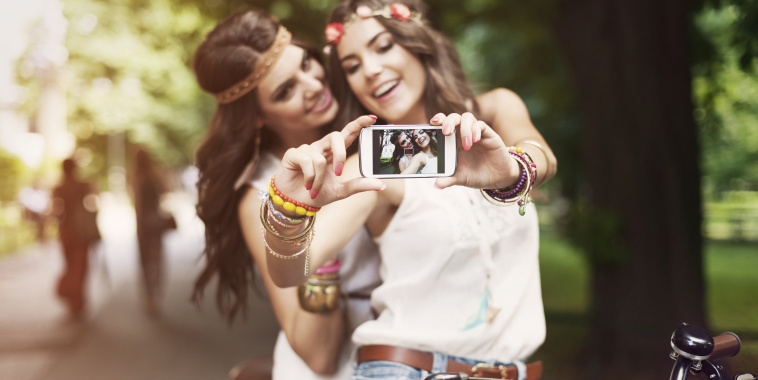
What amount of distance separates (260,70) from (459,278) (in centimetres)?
90

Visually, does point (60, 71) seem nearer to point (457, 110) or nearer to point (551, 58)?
point (551, 58)

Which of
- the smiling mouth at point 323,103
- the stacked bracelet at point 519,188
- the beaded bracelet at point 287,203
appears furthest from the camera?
the smiling mouth at point 323,103

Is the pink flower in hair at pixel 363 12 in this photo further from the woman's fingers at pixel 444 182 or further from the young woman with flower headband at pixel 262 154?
the woman's fingers at pixel 444 182

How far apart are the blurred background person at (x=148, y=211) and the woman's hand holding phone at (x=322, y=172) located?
24.6ft

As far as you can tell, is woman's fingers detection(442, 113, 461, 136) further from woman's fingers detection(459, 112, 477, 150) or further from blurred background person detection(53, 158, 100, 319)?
blurred background person detection(53, 158, 100, 319)

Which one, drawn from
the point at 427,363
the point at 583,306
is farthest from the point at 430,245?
the point at 583,306

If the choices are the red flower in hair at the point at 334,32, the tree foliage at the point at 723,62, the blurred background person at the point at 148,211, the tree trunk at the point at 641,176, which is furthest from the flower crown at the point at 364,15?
the blurred background person at the point at 148,211

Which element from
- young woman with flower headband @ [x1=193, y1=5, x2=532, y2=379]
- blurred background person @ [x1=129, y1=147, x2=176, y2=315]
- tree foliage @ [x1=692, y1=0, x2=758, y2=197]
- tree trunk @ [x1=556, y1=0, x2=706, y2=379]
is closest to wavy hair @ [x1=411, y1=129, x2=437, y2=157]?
young woman with flower headband @ [x1=193, y1=5, x2=532, y2=379]

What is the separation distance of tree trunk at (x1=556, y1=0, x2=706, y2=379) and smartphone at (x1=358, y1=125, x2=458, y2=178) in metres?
4.02

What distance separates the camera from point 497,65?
36.3ft

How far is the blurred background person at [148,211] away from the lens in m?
8.46

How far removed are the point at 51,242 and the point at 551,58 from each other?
49.6ft

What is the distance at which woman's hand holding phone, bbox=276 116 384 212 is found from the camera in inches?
51.7

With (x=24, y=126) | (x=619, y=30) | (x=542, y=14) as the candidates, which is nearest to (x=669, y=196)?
(x=619, y=30)
